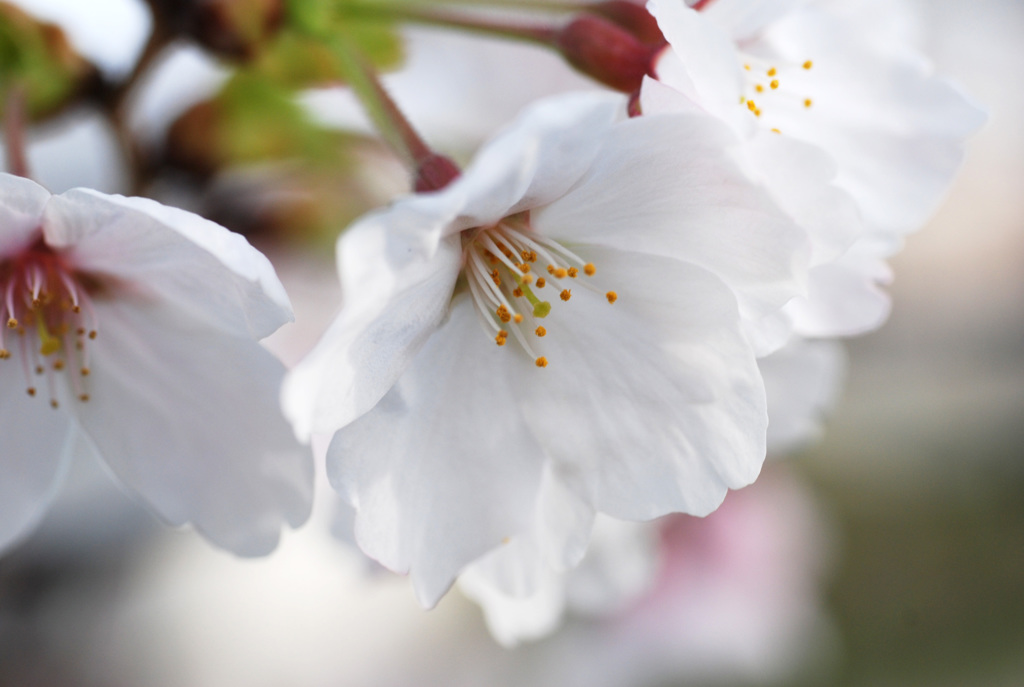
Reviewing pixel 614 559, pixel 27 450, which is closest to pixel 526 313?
pixel 27 450

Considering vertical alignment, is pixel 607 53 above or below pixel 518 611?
above

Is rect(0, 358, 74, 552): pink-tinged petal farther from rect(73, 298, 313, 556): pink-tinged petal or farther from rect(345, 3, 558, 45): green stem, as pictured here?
rect(345, 3, 558, 45): green stem

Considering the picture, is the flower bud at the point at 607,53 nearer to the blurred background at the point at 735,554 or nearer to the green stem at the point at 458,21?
the green stem at the point at 458,21

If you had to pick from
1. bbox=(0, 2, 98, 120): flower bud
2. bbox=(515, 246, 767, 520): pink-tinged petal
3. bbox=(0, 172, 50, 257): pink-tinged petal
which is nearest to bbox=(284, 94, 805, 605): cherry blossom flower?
bbox=(515, 246, 767, 520): pink-tinged petal

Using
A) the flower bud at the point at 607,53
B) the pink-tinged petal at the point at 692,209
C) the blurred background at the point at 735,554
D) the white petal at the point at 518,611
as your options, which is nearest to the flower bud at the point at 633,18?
the flower bud at the point at 607,53

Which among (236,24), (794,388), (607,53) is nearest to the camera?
(607,53)

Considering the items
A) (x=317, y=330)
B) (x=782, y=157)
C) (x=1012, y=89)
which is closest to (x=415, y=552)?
(x=782, y=157)

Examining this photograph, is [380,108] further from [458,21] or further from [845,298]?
[845,298]
